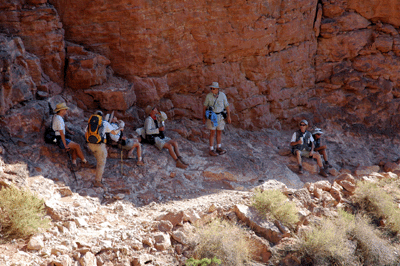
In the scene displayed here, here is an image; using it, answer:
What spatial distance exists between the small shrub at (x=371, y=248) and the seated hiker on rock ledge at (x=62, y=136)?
188 inches

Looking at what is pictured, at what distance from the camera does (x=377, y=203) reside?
21.1ft

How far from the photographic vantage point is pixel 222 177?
7.34 metres

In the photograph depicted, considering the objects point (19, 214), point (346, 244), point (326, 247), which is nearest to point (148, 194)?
point (19, 214)

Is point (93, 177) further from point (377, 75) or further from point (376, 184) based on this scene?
point (377, 75)

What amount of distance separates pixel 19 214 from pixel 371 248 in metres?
5.10

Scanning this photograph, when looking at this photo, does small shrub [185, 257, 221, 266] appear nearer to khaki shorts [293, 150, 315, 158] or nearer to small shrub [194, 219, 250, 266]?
small shrub [194, 219, 250, 266]

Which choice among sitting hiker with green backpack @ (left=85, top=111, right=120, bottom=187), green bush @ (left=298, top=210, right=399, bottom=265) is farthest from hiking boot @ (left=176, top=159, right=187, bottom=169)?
green bush @ (left=298, top=210, right=399, bottom=265)

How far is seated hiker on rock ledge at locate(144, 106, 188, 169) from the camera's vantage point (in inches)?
286

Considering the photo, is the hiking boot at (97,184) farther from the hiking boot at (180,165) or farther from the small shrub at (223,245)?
the small shrub at (223,245)

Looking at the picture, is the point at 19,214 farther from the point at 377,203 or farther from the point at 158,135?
the point at 377,203

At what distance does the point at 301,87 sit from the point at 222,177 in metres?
4.61

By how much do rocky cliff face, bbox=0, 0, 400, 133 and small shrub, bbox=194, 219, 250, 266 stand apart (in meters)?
3.74

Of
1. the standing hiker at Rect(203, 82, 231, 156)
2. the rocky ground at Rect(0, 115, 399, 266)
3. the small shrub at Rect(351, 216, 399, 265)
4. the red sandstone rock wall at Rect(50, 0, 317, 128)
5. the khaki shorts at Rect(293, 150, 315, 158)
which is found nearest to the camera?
the rocky ground at Rect(0, 115, 399, 266)

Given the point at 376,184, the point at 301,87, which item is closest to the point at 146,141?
the point at 376,184
